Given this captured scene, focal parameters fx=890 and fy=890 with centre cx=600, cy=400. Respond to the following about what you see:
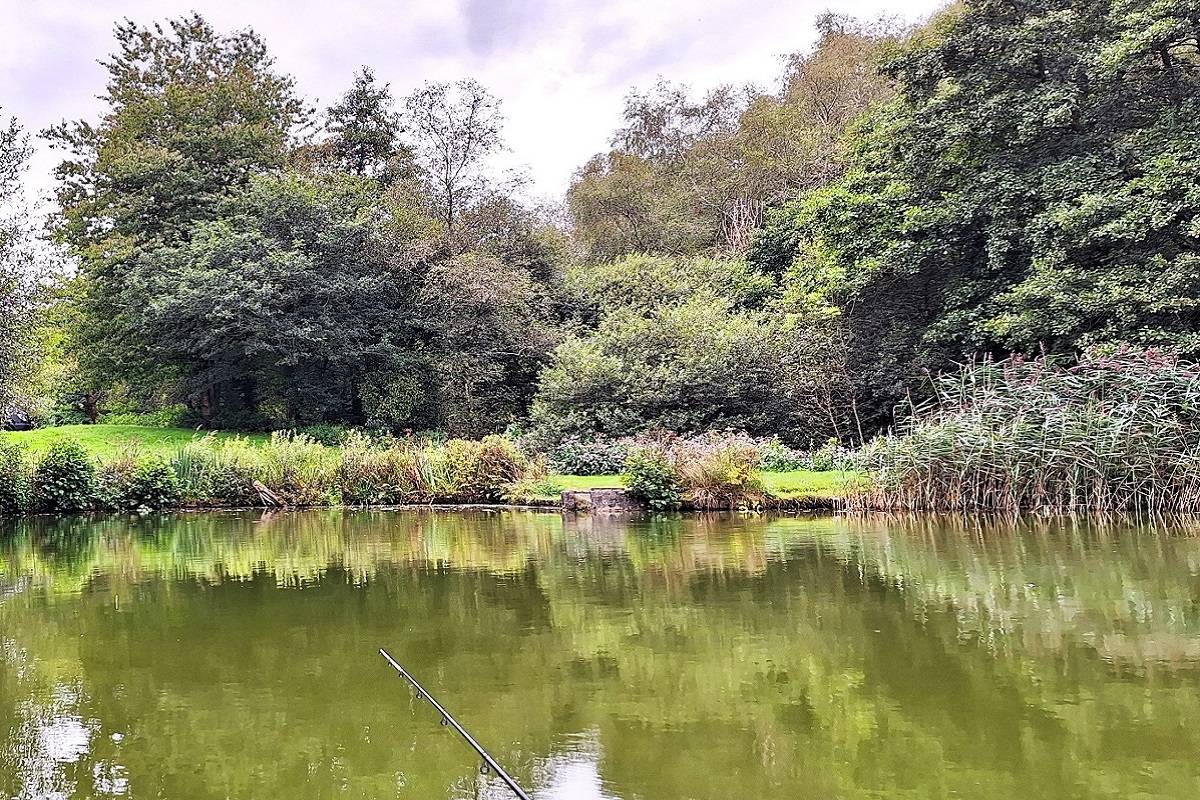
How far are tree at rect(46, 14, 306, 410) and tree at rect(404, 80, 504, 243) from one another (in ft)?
13.2

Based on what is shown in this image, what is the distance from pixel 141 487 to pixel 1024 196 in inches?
585

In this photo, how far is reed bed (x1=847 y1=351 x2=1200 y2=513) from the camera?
912cm

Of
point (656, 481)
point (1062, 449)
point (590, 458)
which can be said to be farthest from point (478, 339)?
point (1062, 449)

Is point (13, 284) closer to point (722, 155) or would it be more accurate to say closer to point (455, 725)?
point (455, 725)

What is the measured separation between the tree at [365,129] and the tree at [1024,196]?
1484 centimetres

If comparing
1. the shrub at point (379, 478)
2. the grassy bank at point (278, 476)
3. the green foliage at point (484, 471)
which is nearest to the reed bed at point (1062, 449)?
the grassy bank at point (278, 476)

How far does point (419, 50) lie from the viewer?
63.7 feet

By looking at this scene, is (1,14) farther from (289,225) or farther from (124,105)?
(124,105)

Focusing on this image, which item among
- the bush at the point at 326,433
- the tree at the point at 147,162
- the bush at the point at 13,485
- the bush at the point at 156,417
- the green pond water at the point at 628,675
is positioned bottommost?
the green pond water at the point at 628,675

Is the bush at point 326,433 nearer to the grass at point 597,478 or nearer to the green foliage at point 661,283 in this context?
the grass at point 597,478

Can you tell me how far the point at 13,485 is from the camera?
12969 mm

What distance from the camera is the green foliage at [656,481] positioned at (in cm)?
1170

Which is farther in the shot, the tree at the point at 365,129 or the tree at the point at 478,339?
the tree at the point at 365,129

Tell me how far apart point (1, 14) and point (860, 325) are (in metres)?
15.9
